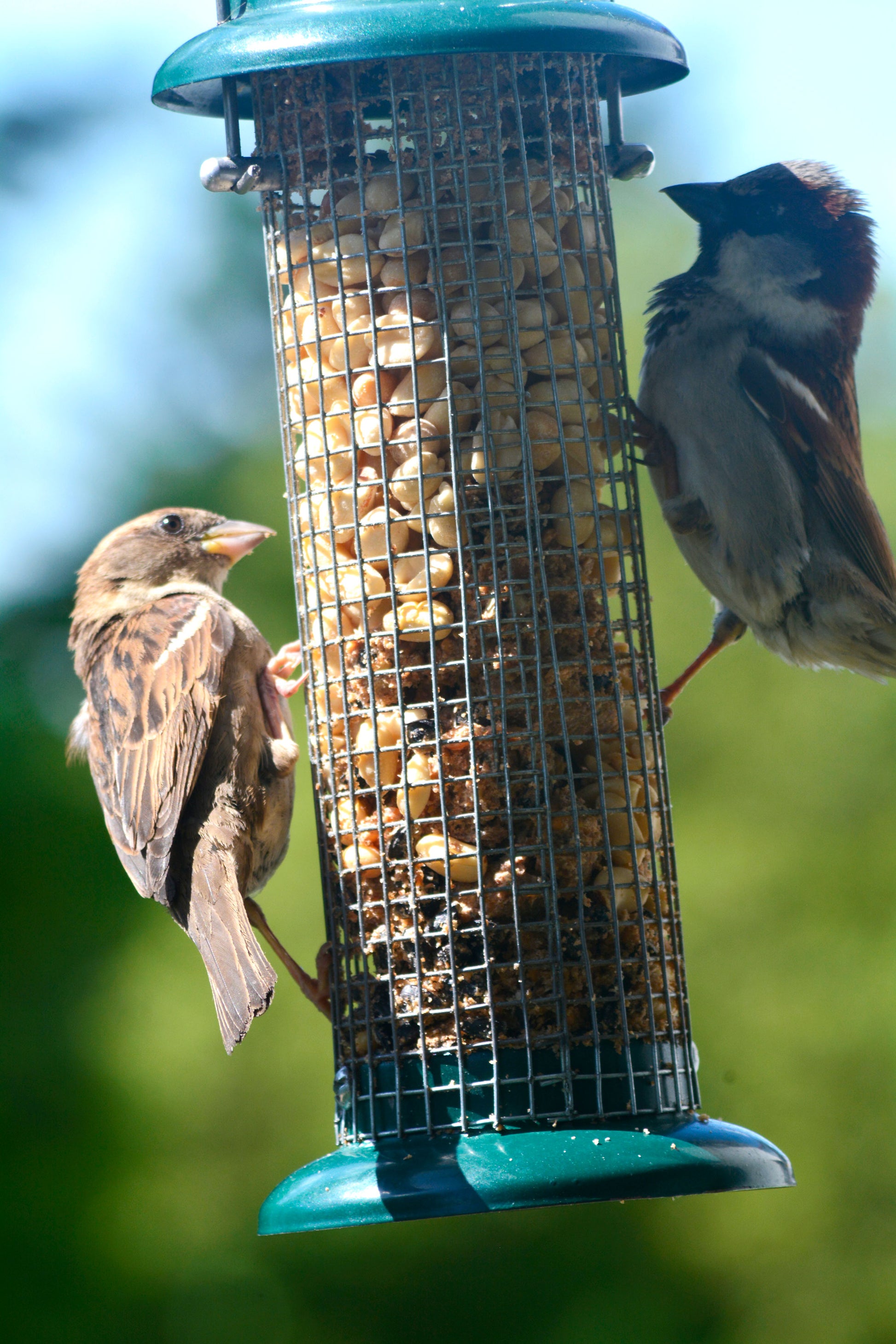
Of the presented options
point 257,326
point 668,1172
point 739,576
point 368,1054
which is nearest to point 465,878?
point 368,1054

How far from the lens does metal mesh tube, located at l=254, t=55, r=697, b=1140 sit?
3.35 meters

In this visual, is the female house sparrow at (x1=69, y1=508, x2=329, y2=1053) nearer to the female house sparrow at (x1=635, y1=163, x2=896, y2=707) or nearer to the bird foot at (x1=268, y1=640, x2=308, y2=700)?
the bird foot at (x1=268, y1=640, x2=308, y2=700)

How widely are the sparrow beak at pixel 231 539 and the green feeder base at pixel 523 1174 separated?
2.59 meters

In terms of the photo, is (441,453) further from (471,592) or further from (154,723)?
(154,723)

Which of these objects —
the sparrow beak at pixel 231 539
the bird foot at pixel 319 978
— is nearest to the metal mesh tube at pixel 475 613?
the bird foot at pixel 319 978

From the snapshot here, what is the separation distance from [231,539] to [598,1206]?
6528 mm

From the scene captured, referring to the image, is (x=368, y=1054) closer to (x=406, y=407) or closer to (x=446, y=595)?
(x=446, y=595)

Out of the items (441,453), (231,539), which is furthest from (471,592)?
(231,539)

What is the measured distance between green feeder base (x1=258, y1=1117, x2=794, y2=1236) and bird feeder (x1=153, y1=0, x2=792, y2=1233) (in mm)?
22

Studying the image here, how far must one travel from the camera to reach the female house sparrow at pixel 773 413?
14.0ft

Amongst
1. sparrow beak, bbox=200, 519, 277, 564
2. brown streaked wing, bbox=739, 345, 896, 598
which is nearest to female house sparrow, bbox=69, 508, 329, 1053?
sparrow beak, bbox=200, 519, 277, 564

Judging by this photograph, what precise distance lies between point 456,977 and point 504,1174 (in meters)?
0.49

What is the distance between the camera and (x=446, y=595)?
3.48 m

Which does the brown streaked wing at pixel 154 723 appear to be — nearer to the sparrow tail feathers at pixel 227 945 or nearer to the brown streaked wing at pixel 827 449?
the sparrow tail feathers at pixel 227 945
